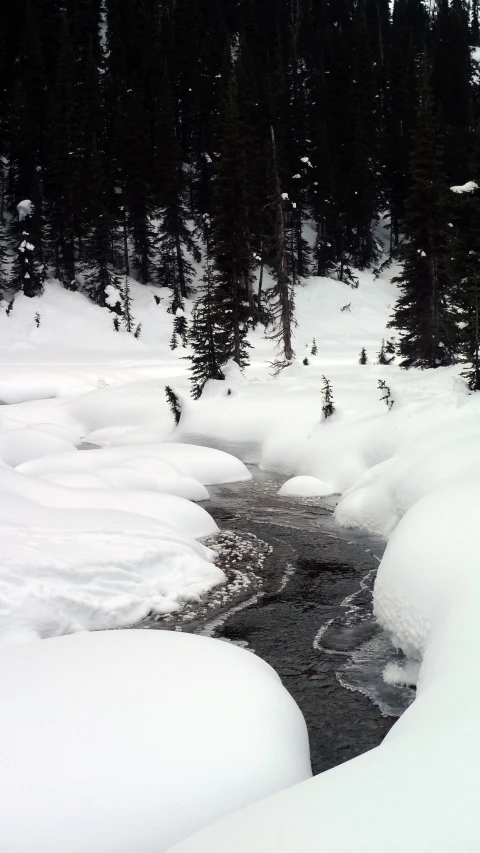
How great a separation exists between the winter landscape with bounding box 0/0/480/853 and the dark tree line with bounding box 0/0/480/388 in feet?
0.95

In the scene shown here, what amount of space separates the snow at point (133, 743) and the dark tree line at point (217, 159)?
61.6ft

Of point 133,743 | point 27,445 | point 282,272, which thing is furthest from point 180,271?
point 133,743

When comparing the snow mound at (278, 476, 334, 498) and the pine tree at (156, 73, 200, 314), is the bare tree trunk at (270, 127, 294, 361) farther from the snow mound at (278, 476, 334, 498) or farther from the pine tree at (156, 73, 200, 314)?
the pine tree at (156, 73, 200, 314)

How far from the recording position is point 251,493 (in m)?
14.2

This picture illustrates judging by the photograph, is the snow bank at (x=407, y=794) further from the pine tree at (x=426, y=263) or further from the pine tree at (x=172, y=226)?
the pine tree at (x=172, y=226)

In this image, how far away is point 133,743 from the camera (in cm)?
397

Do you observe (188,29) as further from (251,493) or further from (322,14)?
(251,493)

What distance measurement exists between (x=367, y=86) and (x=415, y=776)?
55.7 m

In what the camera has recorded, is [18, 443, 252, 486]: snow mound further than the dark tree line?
No

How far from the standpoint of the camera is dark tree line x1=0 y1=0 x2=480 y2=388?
2728 centimetres

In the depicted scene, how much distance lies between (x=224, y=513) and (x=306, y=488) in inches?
82.0

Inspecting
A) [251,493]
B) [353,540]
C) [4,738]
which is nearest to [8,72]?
[251,493]

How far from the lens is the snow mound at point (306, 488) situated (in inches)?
540

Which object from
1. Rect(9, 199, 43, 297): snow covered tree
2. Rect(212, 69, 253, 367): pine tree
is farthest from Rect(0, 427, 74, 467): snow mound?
Rect(9, 199, 43, 297): snow covered tree
